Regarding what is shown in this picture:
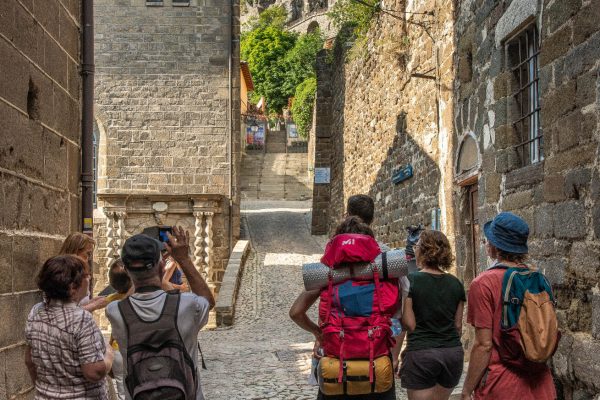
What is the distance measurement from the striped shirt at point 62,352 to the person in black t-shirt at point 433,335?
5.69ft

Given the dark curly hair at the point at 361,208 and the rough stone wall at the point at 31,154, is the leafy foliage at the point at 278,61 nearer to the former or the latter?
the rough stone wall at the point at 31,154

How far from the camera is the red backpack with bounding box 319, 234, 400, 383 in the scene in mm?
3438

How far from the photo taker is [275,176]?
3145cm

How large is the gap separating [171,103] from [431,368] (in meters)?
14.5

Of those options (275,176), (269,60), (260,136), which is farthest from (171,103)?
(269,60)

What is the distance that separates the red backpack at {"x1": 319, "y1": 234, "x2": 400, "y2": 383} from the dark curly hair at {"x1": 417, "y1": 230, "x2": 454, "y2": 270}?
779 mm

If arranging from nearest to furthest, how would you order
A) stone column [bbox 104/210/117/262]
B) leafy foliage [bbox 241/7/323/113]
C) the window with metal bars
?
the window with metal bars
stone column [bbox 104/210/117/262]
leafy foliage [bbox 241/7/323/113]

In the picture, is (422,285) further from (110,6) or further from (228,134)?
(110,6)

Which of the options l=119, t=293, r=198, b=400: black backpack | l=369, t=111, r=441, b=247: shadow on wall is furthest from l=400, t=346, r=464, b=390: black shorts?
l=369, t=111, r=441, b=247: shadow on wall

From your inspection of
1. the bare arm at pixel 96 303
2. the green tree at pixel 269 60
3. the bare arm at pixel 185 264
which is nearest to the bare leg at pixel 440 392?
the bare arm at pixel 185 264

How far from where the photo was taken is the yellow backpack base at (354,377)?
3.41m

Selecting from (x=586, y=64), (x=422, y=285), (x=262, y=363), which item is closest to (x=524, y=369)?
(x=422, y=285)

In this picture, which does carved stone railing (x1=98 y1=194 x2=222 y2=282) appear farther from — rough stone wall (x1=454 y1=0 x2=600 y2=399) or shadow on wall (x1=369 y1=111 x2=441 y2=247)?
rough stone wall (x1=454 y1=0 x2=600 y2=399)

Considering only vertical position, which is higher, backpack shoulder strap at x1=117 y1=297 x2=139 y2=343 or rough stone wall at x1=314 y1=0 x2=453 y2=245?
rough stone wall at x1=314 y1=0 x2=453 y2=245
